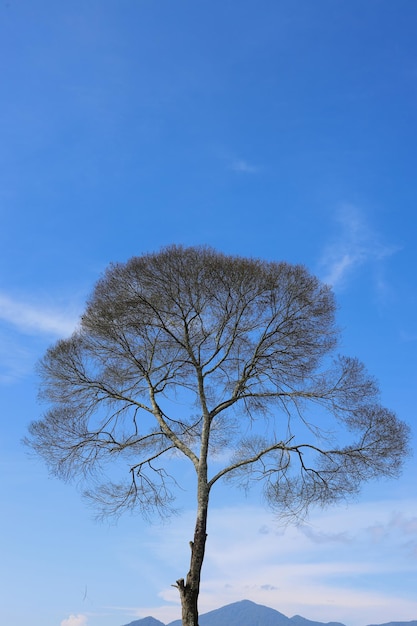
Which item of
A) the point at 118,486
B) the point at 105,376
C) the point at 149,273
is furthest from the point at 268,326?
the point at 118,486

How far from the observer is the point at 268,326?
15398 millimetres

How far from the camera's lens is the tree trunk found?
13117mm

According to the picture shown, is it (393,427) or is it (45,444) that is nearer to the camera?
(393,427)

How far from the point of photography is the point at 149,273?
1525 cm

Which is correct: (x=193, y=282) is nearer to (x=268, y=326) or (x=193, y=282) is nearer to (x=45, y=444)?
(x=268, y=326)

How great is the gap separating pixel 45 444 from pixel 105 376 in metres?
2.18

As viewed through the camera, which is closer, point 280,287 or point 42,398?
point 280,287

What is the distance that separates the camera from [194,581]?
13.2 m

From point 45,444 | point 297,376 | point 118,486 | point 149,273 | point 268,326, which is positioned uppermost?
point 149,273

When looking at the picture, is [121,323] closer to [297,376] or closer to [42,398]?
[42,398]

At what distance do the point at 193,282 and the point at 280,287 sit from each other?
2.08 m

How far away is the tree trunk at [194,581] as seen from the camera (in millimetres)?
13117

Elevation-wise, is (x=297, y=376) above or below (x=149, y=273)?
below

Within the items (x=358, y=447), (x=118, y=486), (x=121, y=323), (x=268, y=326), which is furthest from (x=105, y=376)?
(x=358, y=447)
